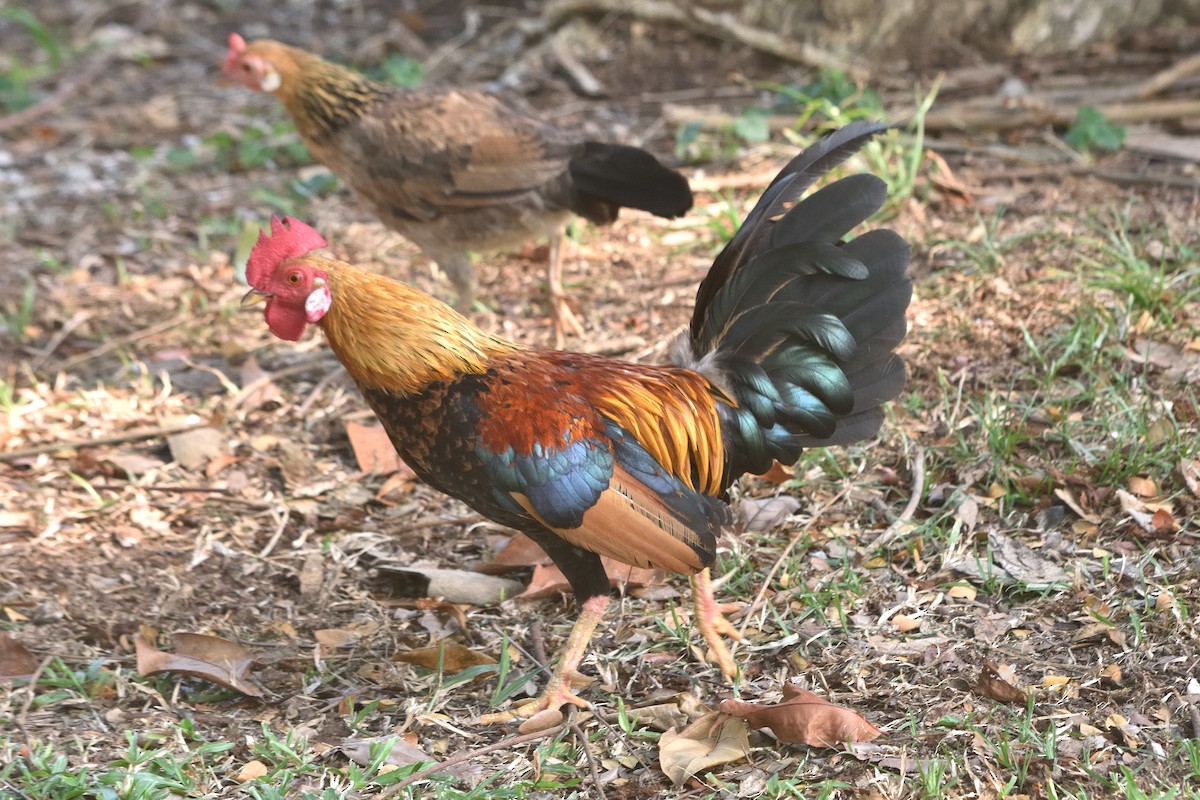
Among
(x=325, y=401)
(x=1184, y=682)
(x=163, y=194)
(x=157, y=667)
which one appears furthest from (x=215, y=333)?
(x=1184, y=682)

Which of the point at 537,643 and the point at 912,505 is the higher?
the point at 912,505

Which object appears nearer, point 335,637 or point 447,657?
point 447,657

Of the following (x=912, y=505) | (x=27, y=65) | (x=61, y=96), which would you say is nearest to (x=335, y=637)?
(x=912, y=505)

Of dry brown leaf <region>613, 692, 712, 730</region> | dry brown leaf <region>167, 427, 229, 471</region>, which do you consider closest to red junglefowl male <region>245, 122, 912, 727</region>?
dry brown leaf <region>613, 692, 712, 730</region>

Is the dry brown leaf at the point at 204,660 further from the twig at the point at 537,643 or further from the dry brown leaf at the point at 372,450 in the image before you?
the dry brown leaf at the point at 372,450

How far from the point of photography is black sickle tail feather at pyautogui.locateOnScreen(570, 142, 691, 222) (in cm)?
493

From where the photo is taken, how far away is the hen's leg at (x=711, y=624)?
11.9ft

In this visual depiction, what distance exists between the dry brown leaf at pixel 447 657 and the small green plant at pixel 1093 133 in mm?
4338

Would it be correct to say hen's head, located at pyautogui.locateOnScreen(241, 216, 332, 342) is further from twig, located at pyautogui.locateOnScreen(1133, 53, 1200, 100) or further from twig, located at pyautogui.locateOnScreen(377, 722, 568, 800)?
twig, located at pyautogui.locateOnScreen(1133, 53, 1200, 100)

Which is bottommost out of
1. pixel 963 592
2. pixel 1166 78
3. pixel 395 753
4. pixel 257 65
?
pixel 395 753

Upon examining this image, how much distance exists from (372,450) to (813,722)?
240 centimetres

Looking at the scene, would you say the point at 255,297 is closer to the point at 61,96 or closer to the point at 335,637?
the point at 335,637

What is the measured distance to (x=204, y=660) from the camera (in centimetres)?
370

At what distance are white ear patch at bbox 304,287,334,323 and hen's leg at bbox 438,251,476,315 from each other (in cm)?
207
